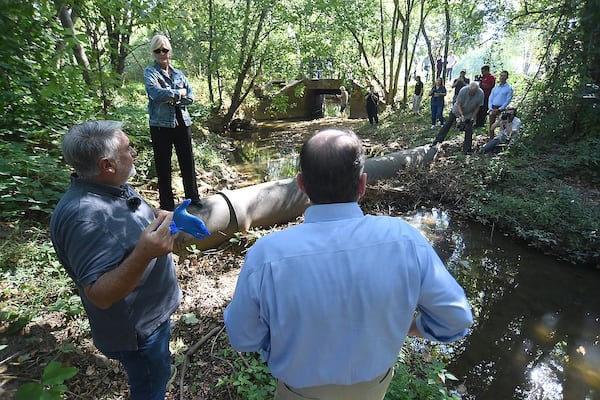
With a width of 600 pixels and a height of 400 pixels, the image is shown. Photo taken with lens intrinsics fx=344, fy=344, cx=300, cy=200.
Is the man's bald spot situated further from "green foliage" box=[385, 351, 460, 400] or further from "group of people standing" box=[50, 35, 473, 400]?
"green foliage" box=[385, 351, 460, 400]

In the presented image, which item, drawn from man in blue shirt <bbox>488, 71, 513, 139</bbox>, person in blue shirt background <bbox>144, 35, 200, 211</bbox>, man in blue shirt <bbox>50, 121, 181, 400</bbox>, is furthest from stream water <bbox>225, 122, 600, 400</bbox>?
man in blue shirt <bbox>488, 71, 513, 139</bbox>

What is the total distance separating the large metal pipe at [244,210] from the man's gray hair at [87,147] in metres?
2.42

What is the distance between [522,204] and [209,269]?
4.82 meters

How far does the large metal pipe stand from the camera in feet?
13.4

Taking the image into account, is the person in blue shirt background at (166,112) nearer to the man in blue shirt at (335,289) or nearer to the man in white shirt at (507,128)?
the man in blue shirt at (335,289)

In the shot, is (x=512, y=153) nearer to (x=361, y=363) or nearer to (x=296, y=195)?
(x=296, y=195)

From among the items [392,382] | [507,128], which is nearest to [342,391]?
[392,382]

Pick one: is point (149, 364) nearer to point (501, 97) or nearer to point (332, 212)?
point (332, 212)

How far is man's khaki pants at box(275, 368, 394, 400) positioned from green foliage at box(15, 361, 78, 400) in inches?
28.9

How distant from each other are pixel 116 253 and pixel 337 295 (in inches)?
35.9

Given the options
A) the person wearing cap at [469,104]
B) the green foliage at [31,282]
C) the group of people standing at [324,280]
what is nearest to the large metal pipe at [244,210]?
Answer: the green foliage at [31,282]

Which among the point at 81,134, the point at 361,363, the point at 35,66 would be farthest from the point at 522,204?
the point at 35,66

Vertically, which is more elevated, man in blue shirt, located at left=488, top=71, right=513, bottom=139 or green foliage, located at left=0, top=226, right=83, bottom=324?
man in blue shirt, located at left=488, top=71, right=513, bottom=139

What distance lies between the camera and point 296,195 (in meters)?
5.17
